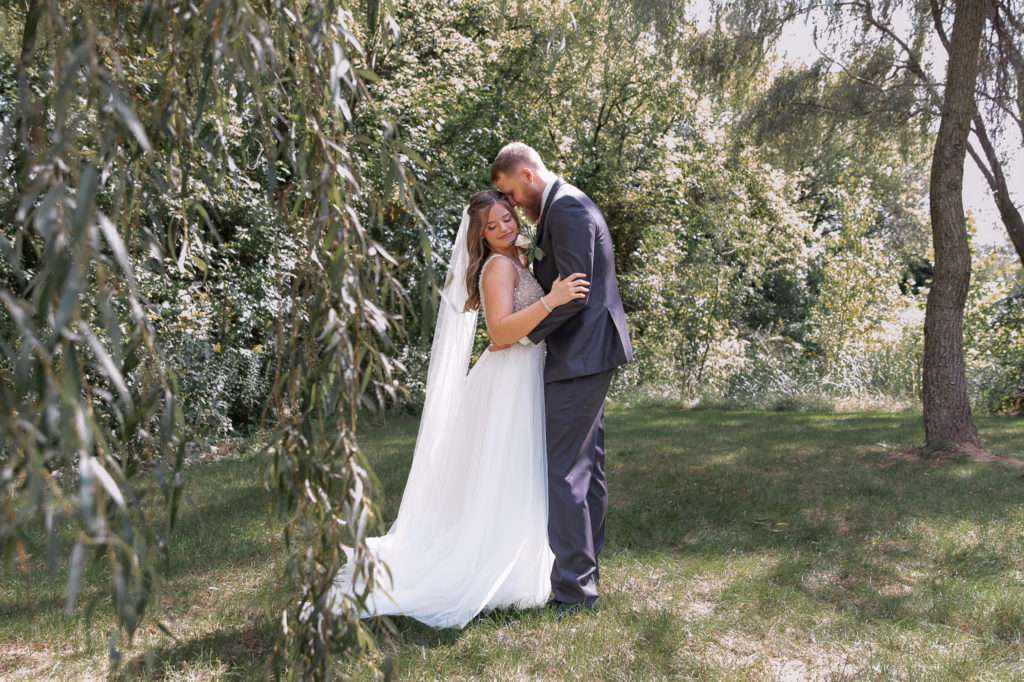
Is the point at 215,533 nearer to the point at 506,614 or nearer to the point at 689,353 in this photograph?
the point at 506,614

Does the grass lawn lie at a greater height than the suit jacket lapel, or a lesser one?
lesser

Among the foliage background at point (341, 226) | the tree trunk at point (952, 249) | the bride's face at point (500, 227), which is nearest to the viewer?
the foliage background at point (341, 226)

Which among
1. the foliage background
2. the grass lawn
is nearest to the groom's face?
the foliage background

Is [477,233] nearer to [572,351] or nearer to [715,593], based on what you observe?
[572,351]

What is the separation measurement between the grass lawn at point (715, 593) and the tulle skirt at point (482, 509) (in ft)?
0.45

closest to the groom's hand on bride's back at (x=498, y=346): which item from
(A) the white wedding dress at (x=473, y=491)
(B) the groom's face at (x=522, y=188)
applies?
(A) the white wedding dress at (x=473, y=491)

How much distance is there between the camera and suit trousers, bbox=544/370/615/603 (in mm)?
2941

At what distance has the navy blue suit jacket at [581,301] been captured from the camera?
9.66 feet

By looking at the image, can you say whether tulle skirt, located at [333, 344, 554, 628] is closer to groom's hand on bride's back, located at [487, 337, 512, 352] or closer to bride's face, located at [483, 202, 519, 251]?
groom's hand on bride's back, located at [487, 337, 512, 352]

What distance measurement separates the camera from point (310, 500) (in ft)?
4.73

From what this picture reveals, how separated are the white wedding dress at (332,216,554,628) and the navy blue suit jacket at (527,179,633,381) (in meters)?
0.18

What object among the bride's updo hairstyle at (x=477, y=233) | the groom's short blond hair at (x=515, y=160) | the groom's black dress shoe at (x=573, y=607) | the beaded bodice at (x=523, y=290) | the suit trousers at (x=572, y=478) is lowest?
the groom's black dress shoe at (x=573, y=607)

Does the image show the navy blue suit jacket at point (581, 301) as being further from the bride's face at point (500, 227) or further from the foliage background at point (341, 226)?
the foliage background at point (341, 226)

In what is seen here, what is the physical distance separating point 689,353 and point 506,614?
8664 millimetres
